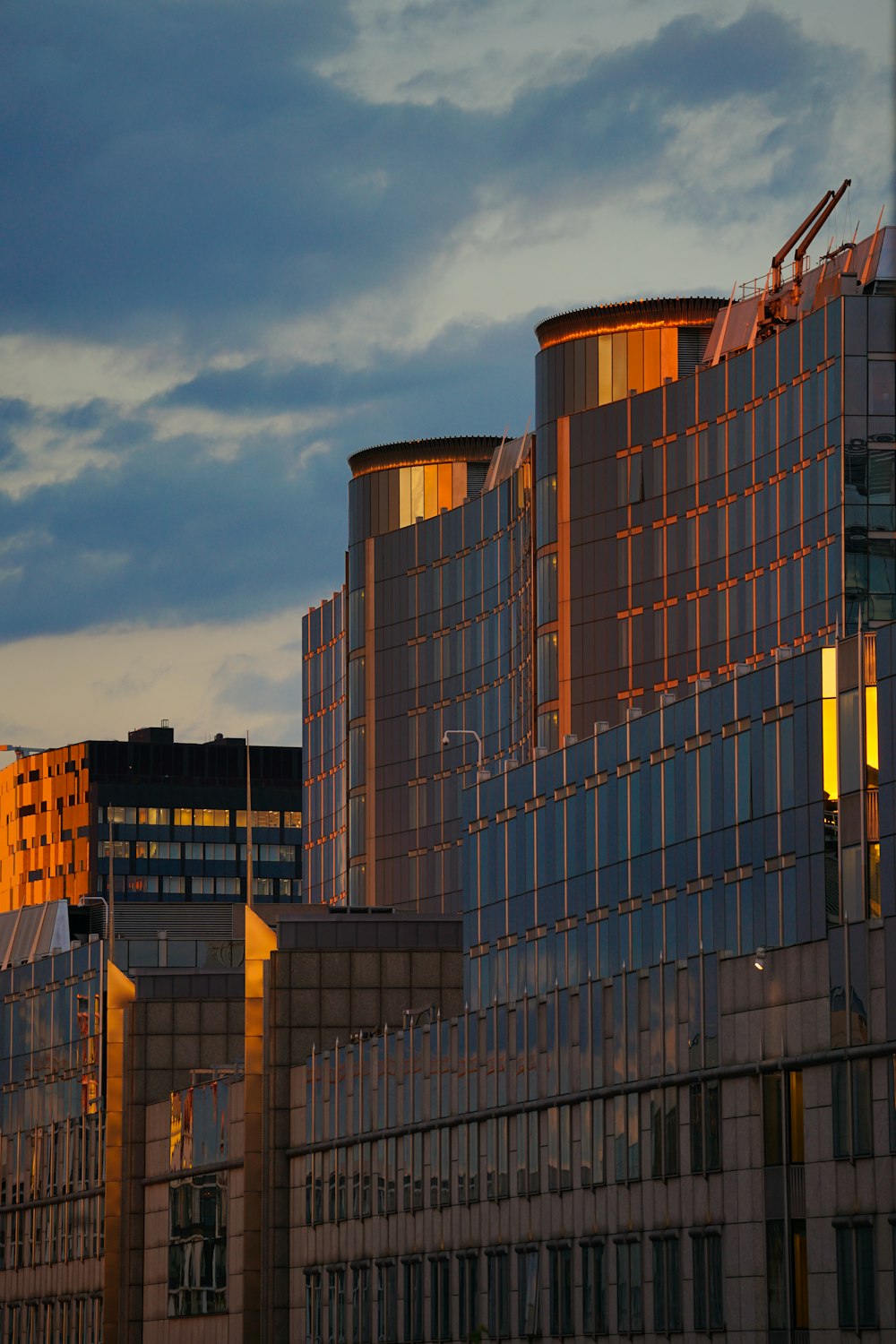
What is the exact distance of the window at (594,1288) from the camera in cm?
8369

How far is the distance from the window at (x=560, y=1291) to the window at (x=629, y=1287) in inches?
148

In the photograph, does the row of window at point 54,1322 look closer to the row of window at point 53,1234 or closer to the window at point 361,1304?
the row of window at point 53,1234

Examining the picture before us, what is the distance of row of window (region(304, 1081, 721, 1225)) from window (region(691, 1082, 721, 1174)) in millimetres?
24

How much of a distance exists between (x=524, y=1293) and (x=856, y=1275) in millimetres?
22340

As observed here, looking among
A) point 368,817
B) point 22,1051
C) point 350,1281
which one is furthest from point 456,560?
point 350,1281

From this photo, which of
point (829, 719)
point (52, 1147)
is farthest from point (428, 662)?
point (829, 719)

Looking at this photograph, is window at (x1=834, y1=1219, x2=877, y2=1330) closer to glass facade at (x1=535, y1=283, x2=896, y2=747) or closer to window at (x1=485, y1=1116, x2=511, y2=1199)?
window at (x1=485, y1=1116, x2=511, y2=1199)

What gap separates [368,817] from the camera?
641 ft

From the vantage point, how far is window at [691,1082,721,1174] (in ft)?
253

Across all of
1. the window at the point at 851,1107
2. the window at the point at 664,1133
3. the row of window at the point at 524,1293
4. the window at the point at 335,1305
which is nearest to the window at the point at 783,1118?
the window at the point at 851,1107

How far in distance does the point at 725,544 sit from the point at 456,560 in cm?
4431

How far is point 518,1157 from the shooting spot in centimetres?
9194

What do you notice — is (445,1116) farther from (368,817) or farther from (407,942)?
(368,817)

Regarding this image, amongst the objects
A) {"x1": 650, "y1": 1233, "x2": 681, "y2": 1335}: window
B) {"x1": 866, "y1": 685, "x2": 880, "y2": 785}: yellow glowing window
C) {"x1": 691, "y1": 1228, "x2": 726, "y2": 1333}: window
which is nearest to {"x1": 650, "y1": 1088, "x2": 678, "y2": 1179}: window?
{"x1": 650, "y1": 1233, "x2": 681, "y2": 1335}: window
